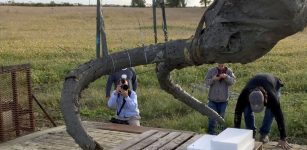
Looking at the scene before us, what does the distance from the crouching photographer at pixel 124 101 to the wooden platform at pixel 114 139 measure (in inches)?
8.5

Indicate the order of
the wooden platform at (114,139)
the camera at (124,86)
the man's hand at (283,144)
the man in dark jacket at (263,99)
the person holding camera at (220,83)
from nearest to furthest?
1. the wooden platform at (114,139)
2. the man in dark jacket at (263,99)
3. the man's hand at (283,144)
4. the camera at (124,86)
5. the person holding camera at (220,83)

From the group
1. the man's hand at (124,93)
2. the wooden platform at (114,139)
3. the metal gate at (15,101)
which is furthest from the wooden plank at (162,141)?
the metal gate at (15,101)

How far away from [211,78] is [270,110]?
1071 mm

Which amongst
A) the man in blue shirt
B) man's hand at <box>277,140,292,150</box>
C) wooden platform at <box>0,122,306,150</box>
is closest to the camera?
the man in blue shirt

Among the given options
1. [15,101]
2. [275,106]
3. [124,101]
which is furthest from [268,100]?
[15,101]

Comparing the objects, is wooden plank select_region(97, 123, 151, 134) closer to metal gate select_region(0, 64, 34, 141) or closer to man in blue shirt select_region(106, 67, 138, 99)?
man in blue shirt select_region(106, 67, 138, 99)

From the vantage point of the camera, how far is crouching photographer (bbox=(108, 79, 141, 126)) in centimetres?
801

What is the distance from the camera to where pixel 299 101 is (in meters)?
10.8

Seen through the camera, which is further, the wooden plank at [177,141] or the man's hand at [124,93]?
the man's hand at [124,93]

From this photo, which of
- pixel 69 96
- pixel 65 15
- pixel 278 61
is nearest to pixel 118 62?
pixel 69 96

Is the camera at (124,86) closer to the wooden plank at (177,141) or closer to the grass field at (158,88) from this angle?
the grass field at (158,88)

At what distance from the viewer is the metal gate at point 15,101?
8336 millimetres

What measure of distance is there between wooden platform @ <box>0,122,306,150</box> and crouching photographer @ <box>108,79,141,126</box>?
8.5 inches

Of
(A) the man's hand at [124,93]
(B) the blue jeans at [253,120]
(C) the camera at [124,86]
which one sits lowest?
(B) the blue jeans at [253,120]
